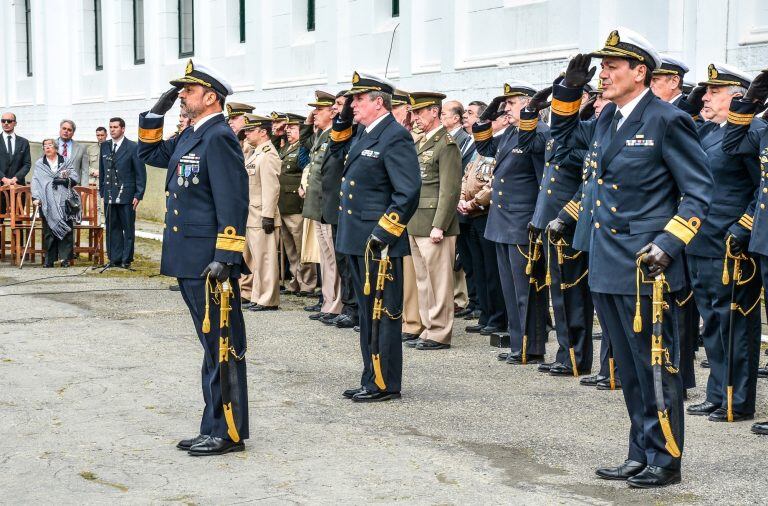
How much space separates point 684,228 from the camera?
5883 millimetres

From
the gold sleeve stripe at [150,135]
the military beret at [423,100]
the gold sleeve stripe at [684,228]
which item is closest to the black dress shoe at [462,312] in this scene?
the military beret at [423,100]

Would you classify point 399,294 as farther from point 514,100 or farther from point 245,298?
point 245,298

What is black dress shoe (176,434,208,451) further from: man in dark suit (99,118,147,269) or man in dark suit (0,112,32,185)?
man in dark suit (0,112,32,185)

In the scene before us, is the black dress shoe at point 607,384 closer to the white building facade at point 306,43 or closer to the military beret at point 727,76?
the military beret at point 727,76

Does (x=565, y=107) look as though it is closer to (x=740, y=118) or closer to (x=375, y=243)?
(x=740, y=118)

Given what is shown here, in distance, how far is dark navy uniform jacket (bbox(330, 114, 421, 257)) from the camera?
8305 mm

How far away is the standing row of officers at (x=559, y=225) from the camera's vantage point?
241 inches

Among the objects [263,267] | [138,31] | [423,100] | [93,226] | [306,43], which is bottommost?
[263,267]

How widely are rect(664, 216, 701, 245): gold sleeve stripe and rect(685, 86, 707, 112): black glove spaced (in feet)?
9.24

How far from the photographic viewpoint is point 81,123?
3091cm

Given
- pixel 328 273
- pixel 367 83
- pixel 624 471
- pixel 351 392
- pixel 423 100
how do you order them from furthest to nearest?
pixel 328 273, pixel 423 100, pixel 367 83, pixel 351 392, pixel 624 471

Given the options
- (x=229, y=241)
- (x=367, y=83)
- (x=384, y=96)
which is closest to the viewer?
(x=229, y=241)

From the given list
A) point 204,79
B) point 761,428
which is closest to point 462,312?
point 761,428

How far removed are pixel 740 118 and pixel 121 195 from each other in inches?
435
